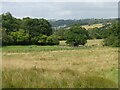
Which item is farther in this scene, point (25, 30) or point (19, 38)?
point (25, 30)

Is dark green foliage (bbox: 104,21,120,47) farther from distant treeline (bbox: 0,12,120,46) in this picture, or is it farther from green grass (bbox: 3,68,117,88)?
green grass (bbox: 3,68,117,88)

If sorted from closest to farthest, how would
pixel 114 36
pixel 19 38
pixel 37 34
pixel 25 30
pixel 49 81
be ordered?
pixel 49 81 → pixel 114 36 → pixel 19 38 → pixel 37 34 → pixel 25 30

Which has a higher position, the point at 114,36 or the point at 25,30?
the point at 25,30

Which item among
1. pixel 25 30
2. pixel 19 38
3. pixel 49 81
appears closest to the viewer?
pixel 49 81

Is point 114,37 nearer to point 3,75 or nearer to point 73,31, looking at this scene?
point 73,31

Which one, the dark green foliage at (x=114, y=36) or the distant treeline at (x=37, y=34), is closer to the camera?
the dark green foliage at (x=114, y=36)

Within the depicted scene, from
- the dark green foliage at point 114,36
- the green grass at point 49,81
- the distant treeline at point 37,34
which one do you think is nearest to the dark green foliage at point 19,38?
the distant treeline at point 37,34

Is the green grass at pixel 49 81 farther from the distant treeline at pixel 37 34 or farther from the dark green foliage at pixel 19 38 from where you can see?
the dark green foliage at pixel 19 38

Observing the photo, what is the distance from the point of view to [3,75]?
8.86 metres

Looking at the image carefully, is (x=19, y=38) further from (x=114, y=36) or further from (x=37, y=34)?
(x=114, y=36)

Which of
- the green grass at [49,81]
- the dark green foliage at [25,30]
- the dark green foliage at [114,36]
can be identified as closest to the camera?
the green grass at [49,81]

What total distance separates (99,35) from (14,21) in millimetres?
34356

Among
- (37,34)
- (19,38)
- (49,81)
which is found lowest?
(19,38)

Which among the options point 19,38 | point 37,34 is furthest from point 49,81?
point 37,34
